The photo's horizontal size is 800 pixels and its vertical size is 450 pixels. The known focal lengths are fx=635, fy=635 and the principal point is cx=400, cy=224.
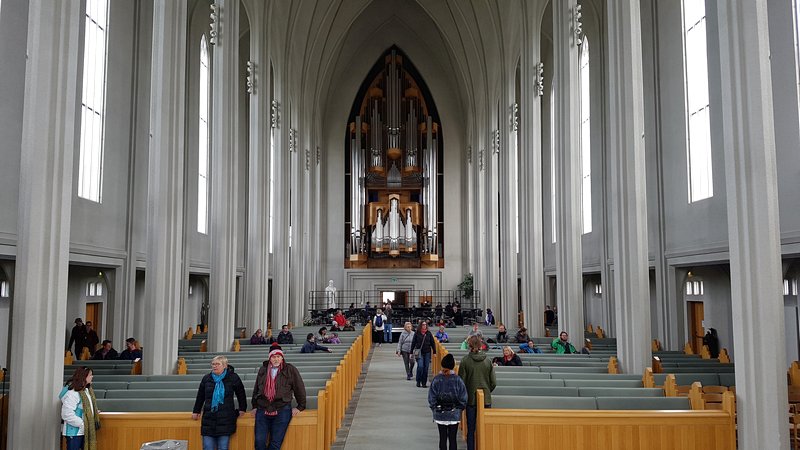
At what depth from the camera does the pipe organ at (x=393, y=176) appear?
1469 inches

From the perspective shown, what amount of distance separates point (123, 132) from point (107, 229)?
2.78 metres

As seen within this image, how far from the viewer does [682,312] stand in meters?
16.2

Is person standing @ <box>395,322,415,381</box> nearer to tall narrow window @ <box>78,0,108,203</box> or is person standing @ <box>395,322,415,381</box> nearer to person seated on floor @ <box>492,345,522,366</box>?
person seated on floor @ <box>492,345,522,366</box>

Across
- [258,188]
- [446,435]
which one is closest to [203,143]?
[258,188]

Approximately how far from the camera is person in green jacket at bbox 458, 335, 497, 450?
8.09 m

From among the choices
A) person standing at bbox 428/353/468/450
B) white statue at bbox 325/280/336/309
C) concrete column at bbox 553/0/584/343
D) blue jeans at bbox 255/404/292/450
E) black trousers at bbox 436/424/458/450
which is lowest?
black trousers at bbox 436/424/458/450

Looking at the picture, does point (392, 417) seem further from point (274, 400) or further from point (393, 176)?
point (393, 176)

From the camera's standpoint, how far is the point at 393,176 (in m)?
38.3

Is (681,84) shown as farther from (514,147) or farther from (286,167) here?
(286,167)

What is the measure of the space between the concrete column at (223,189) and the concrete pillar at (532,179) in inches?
366

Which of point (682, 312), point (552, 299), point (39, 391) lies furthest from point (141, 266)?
point (552, 299)

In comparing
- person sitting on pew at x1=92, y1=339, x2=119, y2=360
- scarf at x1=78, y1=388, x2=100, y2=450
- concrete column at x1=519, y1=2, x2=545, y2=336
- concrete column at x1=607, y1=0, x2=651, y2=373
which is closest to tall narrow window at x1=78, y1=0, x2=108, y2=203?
person sitting on pew at x1=92, y1=339, x2=119, y2=360

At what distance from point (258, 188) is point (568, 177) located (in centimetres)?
981

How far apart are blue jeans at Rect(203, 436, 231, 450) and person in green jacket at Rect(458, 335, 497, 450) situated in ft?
9.81
